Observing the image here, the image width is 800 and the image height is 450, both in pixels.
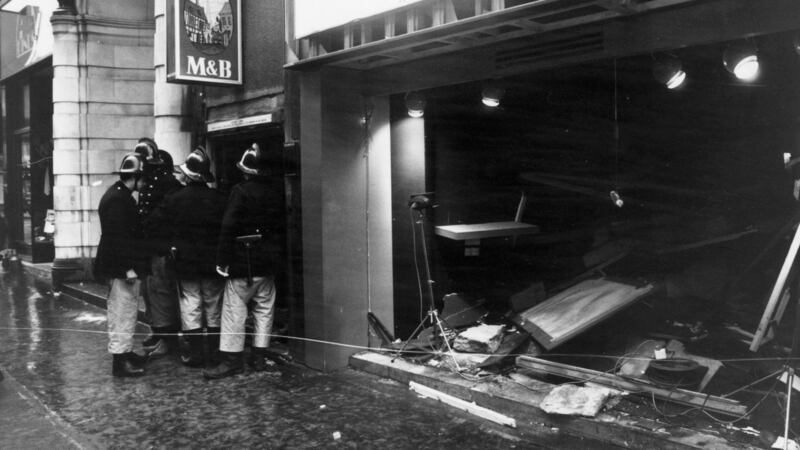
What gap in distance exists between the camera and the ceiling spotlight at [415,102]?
7.72 meters

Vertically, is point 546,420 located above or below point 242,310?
below

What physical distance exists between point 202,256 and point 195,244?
16cm

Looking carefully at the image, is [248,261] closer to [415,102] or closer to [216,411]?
[216,411]

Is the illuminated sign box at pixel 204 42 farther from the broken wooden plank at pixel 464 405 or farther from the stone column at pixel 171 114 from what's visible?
A: the broken wooden plank at pixel 464 405

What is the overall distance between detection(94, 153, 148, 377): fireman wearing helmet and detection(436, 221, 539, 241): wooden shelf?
11.8 feet

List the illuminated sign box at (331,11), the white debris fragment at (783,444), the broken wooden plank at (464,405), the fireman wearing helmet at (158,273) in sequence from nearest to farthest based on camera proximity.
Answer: the white debris fragment at (783,444)
the broken wooden plank at (464,405)
the illuminated sign box at (331,11)
the fireman wearing helmet at (158,273)

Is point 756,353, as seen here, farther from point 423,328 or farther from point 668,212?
point 423,328

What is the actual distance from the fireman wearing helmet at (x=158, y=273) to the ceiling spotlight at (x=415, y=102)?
3.22m

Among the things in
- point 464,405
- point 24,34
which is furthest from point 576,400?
point 24,34

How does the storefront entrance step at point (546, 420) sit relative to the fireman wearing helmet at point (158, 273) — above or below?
below

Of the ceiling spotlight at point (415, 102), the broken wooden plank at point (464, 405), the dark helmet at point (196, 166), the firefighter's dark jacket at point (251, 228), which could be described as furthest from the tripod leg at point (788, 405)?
the dark helmet at point (196, 166)

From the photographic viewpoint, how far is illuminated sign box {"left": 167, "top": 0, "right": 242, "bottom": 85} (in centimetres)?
877

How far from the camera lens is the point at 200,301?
8.01 metres

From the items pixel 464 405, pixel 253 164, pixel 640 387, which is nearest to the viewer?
pixel 640 387
